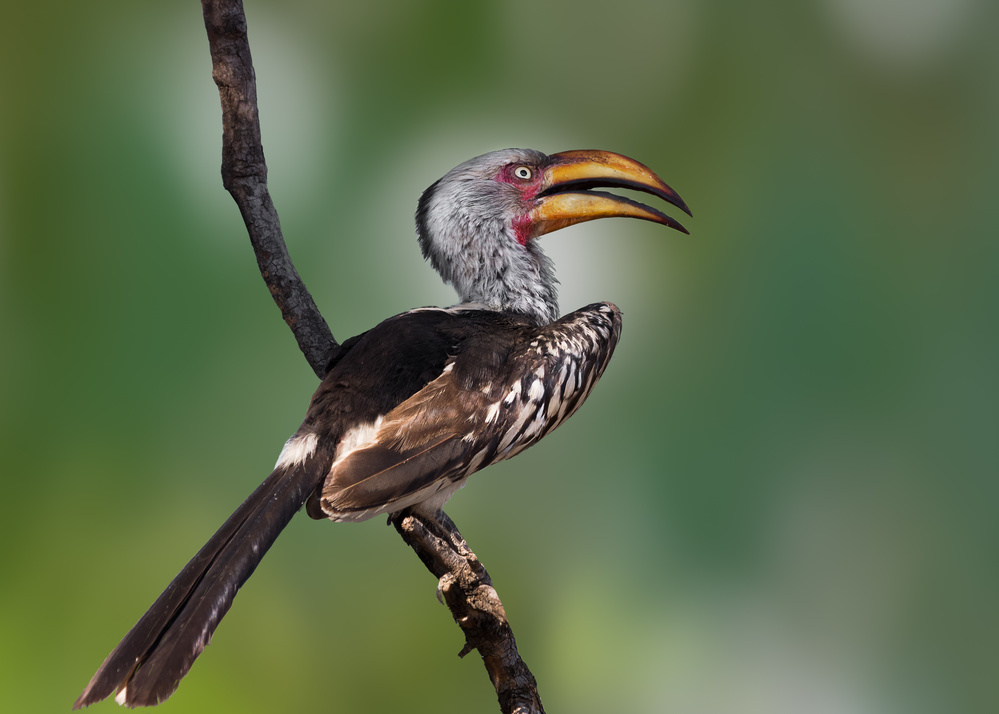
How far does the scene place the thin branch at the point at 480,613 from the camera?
1.90m

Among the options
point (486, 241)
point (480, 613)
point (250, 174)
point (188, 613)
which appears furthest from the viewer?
point (486, 241)

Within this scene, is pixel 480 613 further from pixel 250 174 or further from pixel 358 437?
pixel 250 174

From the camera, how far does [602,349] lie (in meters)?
2.08

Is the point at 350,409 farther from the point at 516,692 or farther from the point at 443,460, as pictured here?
the point at 516,692

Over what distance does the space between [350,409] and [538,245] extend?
2.77ft

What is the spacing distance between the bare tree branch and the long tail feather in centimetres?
43

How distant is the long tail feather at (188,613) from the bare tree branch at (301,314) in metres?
0.43

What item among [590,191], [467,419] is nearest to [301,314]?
[467,419]

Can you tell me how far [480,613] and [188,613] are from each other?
66 cm

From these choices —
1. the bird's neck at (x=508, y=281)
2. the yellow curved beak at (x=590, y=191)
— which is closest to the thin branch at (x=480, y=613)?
the bird's neck at (x=508, y=281)

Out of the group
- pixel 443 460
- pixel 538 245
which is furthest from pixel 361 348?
pixel 538 245

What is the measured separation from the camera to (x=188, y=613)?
4.83ft

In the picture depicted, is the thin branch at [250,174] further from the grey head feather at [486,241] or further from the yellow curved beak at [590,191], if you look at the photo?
the yellow curved beak at [590,191]

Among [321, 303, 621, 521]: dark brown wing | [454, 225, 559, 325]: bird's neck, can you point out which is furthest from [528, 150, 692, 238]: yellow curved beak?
[321, 303, 621, 521]: dark brown wing
